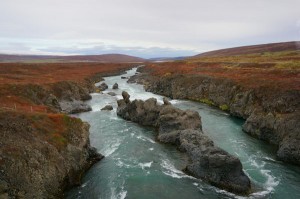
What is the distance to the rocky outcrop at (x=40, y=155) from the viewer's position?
2794 centimetres

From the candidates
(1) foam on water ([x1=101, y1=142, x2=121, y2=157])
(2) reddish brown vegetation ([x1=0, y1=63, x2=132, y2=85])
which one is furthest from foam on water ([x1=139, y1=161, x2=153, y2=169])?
(2) reddish brown vegetation ([x1=0, y1=63, x2=132, y2=85])

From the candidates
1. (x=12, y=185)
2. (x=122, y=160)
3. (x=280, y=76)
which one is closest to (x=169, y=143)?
(x=122, y=160)

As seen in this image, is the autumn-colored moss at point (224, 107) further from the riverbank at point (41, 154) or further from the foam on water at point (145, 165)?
the riverbank at point (41, 154)

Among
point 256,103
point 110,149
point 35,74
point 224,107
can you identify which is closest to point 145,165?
point 110,149

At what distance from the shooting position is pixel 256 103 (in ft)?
203

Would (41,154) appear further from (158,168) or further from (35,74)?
(35,74)

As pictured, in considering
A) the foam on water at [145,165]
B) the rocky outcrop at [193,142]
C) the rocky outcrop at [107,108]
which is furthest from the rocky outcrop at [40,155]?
the rocky outcrop at [107,108]

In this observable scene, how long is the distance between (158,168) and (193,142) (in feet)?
23.9

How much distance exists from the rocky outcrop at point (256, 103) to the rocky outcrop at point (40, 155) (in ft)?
96.1

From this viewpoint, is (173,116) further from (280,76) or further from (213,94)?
(280,76)

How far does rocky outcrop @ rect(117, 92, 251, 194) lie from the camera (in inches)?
1312

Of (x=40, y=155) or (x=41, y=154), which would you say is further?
(x=41, y=154)

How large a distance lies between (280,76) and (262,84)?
36.0ft

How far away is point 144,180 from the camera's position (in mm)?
35000
